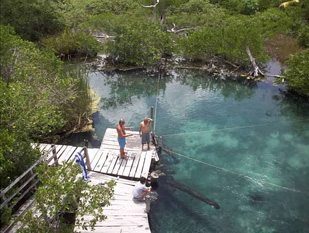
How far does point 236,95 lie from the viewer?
25281mm

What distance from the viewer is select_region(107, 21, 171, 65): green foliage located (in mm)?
27438

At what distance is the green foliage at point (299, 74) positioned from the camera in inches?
924

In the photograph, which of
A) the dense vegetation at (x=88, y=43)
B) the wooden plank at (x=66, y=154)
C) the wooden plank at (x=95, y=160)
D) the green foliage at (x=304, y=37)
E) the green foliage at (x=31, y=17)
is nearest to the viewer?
the dense vegetation at (x=88, y=43)

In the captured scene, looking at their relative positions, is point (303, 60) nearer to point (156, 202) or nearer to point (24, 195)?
point (156, 202)

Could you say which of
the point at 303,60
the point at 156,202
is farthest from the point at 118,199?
the point at 303,60

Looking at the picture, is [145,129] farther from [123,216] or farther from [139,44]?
[139,44]

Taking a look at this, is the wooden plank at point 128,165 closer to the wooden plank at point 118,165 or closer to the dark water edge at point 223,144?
the wooden plank at point 118,165

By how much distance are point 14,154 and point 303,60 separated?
1809 centimetres

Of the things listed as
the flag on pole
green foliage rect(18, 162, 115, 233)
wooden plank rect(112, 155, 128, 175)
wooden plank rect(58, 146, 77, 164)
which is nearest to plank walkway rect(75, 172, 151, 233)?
the flag on pole

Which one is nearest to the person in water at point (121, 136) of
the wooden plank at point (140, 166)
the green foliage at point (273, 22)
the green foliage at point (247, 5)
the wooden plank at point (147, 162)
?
the wooden plank at point (140, 166)

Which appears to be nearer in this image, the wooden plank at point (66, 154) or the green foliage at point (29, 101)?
the green foliage at point (29, 101)

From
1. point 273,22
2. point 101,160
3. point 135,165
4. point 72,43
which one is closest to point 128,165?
point 135,165

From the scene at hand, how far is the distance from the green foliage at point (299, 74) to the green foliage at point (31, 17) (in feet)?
58.3

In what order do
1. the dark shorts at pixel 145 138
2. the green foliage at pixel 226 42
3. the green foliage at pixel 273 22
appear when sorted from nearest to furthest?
the dark shorts at pixel 145 138
the green foliage at pixel 226 42
the green foliage at pixel 273 22
